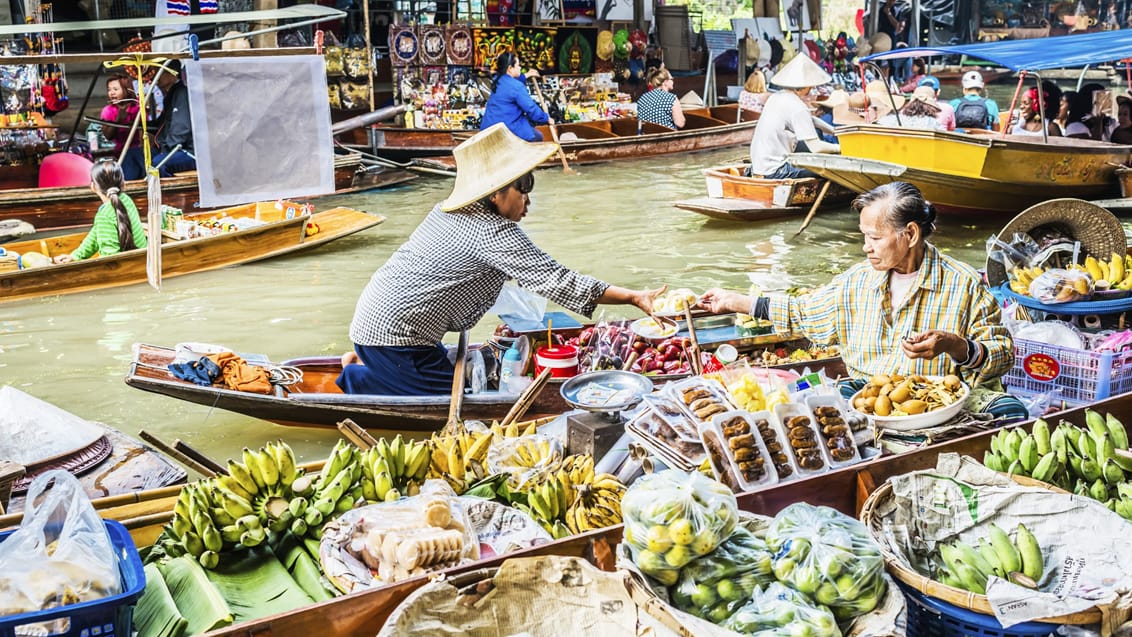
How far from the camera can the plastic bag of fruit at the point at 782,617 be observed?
72.6 inches

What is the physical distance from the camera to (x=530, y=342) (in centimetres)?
533

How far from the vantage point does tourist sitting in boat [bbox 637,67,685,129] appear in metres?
14.6

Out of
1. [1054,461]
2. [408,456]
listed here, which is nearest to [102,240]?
[408,456]

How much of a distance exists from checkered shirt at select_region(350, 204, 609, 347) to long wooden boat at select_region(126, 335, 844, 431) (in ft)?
0.99

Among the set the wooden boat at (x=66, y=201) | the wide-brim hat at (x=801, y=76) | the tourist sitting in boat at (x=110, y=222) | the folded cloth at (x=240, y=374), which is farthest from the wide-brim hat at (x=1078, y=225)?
the wooden boat at (x=66, y=201)

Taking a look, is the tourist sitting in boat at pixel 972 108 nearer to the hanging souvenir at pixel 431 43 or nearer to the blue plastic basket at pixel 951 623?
the hanging souvenir at pixel 431 43

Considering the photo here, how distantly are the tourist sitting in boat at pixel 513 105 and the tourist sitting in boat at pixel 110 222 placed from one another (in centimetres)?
518

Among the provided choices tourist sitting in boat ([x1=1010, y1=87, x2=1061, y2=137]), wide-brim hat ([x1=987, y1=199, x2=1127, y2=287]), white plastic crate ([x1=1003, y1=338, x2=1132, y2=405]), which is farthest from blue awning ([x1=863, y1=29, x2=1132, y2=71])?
white plastic crate ([x1=1003, y1=338, x2=1132, y2=405])

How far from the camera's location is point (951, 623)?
1993 mm

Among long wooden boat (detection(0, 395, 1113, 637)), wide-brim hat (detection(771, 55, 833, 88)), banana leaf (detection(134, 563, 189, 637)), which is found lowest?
banana leaf (detection(134, 563, 189, 637))

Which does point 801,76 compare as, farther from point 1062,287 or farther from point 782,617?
point 782,617

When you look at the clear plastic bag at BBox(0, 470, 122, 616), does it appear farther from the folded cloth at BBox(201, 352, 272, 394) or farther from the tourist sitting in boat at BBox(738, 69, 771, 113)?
the tourist sitting in boat at BBox(738, 69, 771, 113)

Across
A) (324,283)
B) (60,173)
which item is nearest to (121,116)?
(60,173)

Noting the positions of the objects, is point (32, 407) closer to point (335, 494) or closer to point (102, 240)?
point (335, 494)
